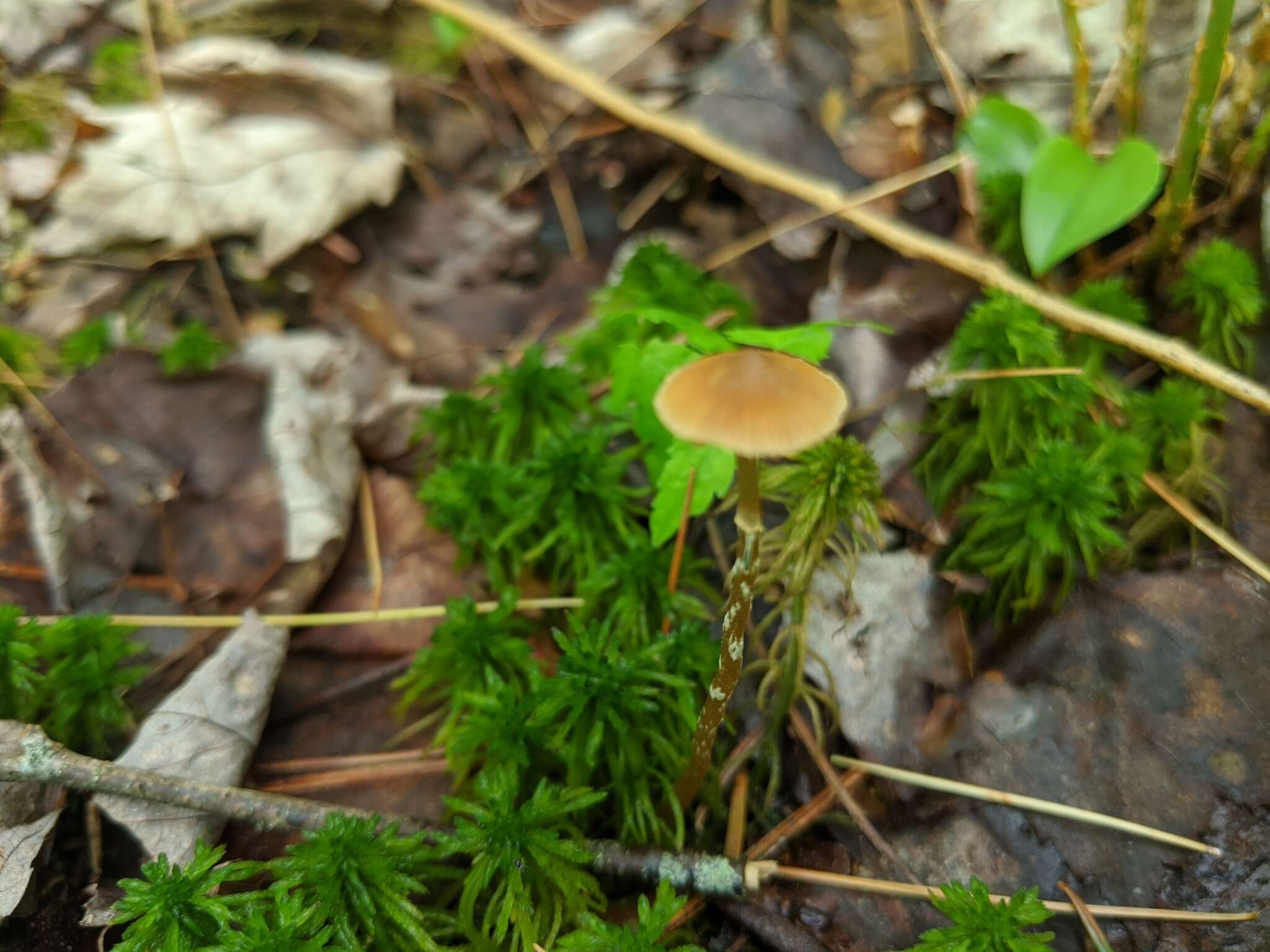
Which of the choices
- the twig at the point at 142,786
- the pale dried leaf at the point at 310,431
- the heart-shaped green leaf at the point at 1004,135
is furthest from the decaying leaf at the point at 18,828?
the heart-shaped green leaf at the point at 1004,135

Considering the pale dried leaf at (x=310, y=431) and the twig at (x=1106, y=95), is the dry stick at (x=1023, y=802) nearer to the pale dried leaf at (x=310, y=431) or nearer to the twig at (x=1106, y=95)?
the pale dried leaf at (x=310, y=431)

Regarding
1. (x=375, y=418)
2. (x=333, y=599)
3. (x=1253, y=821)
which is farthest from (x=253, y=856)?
(x=1253, y=821)

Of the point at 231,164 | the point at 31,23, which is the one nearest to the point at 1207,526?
the point at 231,164

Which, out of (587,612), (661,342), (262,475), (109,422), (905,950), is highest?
(661,342)

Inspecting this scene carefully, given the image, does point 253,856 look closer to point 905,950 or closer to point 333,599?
point 333,599

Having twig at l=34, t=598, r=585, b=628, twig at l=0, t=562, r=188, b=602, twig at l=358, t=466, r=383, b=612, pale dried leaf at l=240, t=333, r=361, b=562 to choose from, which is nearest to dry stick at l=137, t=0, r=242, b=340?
pale dried leaf at l=240, t=333, r=361, b=562

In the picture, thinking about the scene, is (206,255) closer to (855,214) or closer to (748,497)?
(855,214)
